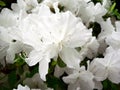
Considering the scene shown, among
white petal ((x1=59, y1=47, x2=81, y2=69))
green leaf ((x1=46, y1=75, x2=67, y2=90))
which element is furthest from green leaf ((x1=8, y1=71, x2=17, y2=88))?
white petal ((x1=59, y1=47, x2=81, y2=69))

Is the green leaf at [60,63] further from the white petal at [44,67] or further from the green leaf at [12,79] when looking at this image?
the green leaf at [12,79]

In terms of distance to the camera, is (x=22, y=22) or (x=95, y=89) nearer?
(x=22, y=22)

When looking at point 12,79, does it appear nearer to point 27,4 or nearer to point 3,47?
point 3,47

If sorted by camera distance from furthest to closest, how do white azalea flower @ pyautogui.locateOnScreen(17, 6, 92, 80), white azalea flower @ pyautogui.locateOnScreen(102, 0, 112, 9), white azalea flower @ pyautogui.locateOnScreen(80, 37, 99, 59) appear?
white azalea flower @ pyautogui.locateOnScreen(102, 0, 112, 9) → white azalea flower @ pyautogui.locateOnScreen(80, 37, 99, 59) → white azalea flower @ pyautogui.locateOnScreen(17, 6, 92, 80)

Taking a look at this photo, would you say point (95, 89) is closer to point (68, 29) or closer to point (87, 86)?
point (87, 86)

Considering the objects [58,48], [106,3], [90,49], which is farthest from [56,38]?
[106,3]

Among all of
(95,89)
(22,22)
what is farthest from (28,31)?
(95,89)

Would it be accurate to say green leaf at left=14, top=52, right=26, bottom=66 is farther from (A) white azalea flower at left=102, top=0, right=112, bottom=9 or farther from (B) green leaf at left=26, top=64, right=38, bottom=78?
(A) white azalea flower at left=102, top=0, right=112, bottom=9
